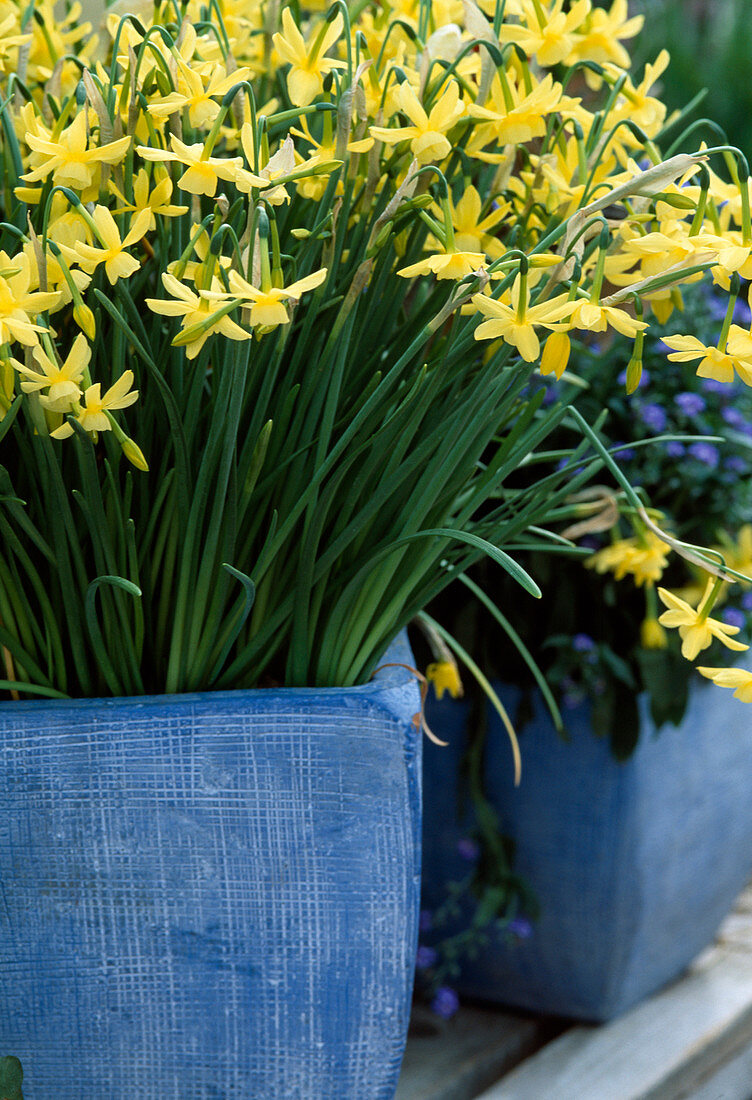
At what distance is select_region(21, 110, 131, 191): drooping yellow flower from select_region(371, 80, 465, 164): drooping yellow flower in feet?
0.38

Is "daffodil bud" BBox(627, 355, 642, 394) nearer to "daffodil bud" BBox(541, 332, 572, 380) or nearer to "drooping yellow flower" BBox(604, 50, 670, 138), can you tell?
"daffodil bud" BBox(541, 332, 572, 380)

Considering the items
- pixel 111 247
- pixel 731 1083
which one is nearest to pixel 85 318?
pixel 111 247

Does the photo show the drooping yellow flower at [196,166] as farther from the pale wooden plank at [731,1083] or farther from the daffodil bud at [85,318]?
the pale wooden plank at [731,1083]

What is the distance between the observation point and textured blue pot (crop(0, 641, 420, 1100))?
503mm

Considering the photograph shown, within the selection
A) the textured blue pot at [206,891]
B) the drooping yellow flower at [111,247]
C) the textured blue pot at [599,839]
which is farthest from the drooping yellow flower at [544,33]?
the textured blue pot at [599,839]

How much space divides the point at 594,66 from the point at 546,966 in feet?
2.50

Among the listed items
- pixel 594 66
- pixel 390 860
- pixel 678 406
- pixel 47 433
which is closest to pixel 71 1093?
pixel 390 860

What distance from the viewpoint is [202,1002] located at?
515mm

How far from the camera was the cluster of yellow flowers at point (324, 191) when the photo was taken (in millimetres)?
411

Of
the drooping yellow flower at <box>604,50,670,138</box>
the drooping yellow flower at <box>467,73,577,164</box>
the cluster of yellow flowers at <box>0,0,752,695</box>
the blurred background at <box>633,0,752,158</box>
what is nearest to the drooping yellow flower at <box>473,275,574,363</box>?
the cluster of yellow flowers at <box>0,0,752,695</box>

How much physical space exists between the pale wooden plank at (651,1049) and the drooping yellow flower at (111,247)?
2.43 ft

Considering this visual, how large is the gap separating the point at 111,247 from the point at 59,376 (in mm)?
59

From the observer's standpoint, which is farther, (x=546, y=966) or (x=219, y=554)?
(x=546, y=966)

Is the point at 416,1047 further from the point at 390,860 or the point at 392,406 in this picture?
the point at 392,406
